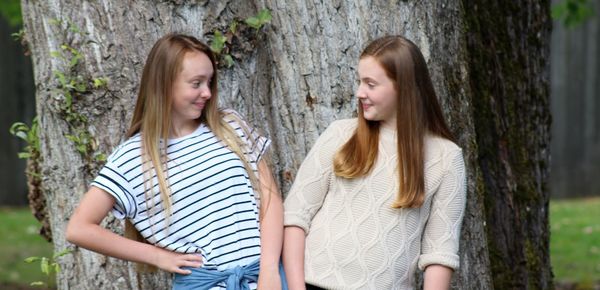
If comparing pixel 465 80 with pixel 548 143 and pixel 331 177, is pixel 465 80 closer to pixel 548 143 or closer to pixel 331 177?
pixel 331 177

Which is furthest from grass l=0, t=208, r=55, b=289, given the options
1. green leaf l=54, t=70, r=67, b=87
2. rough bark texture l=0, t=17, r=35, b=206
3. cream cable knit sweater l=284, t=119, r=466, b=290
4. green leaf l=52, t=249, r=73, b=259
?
cream cable knit sweater l=284, t=119, r=466, b=290

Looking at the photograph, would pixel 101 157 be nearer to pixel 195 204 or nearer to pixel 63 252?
pixel 63 252

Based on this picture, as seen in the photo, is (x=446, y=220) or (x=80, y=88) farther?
(x=80, y=88)

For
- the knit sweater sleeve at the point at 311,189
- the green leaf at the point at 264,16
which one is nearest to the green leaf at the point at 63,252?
the knit sweater sleeve at the point at 311,189

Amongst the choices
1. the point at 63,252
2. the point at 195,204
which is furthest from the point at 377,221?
the point at 63,252

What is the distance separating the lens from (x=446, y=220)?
3.41 meters

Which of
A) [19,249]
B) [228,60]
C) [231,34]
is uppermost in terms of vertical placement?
[231,34]

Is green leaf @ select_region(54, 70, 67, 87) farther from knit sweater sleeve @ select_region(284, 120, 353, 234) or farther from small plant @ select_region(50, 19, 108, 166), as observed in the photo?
knit sweater sleeve @ select_region(284, 120, 353, 234)

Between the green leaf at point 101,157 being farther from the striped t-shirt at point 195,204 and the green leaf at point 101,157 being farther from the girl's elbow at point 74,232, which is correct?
the girl's elbow at point 74,232

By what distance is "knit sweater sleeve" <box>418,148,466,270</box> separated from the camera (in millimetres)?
3400

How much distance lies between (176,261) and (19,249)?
24.3ft

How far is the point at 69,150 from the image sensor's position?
4094 millimetres

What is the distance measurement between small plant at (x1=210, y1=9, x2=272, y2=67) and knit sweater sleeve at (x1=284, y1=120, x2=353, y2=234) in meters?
0.66

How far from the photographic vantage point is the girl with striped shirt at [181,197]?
3293 mm
